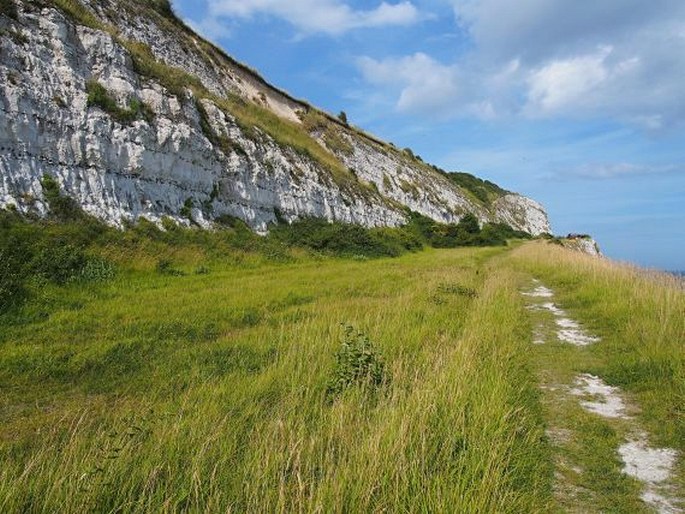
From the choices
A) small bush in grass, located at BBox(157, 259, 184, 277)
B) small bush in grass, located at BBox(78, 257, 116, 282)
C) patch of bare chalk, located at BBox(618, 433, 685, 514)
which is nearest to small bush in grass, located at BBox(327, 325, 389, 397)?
patch of bare chalk, located at BBox(618, 433, 685, 514)

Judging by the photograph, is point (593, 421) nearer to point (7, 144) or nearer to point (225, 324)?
point (225, 324)

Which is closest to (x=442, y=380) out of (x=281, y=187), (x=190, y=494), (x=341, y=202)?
(x=190, y=494)

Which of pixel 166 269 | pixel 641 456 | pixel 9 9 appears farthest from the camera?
pixel 9 9

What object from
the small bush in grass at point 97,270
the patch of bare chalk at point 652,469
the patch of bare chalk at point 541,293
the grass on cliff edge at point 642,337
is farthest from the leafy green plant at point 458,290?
the small bush in grass at point 97,270

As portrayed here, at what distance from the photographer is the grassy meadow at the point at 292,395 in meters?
4.05

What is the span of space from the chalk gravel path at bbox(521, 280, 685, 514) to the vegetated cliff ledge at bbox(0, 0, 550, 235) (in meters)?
16.7

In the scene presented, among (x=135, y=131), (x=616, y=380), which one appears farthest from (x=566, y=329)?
(x=135, y=131)

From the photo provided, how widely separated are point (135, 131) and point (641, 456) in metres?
22.4

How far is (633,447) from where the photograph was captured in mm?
5820

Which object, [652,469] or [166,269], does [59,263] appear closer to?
[166,269]

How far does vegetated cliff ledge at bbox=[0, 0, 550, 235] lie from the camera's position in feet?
60.9

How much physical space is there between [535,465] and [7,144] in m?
18.9

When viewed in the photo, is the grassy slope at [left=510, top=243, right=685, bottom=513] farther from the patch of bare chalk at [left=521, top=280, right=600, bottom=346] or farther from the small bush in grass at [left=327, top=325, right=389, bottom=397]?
the small bush in grass at [left=327, top=325, right=389, bottom=397]

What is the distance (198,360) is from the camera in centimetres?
840
